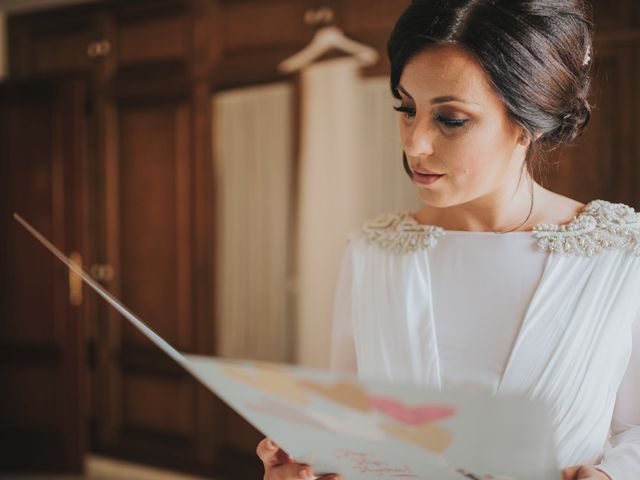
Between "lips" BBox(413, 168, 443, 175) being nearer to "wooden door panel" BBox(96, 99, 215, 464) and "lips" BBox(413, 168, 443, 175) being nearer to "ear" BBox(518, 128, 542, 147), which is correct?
"ear" BBox(518, 128, 542, 147)

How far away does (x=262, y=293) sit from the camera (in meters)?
3.00

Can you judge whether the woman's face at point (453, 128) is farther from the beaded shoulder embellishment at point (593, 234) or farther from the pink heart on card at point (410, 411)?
the pink heart on card at point (410, 411)

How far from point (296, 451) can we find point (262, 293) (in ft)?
7.30

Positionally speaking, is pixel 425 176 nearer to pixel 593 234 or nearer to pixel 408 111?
pixel 408 111

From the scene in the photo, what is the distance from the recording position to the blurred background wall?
9.01 feet

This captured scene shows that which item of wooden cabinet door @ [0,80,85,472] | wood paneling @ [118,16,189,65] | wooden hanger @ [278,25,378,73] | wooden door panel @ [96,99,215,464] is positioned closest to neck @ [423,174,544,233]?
wooden hanger @ [278,25,378,73]

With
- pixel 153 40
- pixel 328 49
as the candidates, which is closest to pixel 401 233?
pixel 328 49

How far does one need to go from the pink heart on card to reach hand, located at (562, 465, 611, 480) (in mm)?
337

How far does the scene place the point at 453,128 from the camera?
89cm

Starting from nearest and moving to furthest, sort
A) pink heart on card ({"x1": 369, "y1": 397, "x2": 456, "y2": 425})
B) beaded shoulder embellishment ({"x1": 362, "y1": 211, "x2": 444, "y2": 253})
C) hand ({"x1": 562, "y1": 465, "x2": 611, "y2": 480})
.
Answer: pink heart on card ({"x1": 369, "y1": 397, "x2": 456, "y2": 425}) < hand ({"x1": 562, "y1": 465, "x2": 611, "y2": 480}) < beaded shoulder embellishment ({"x1": 362, "y1": 211, "x2": 444, "y2": 253})

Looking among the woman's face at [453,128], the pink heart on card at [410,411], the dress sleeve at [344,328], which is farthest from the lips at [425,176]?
the pink heart on card at [410,411]

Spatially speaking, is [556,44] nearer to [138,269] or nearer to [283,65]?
[283,65]

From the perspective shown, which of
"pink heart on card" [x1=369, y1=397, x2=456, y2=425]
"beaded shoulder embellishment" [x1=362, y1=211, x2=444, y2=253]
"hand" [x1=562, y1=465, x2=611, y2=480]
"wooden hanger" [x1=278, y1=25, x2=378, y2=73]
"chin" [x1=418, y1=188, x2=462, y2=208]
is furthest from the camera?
"wooden hanger" [x1=278, y1=25, x2=378, y2=73]

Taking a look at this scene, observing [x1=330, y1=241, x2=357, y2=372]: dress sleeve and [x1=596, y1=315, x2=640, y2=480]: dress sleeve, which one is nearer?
[x1=596, y1=315, x2=640, y2=480]: dress sleeve
